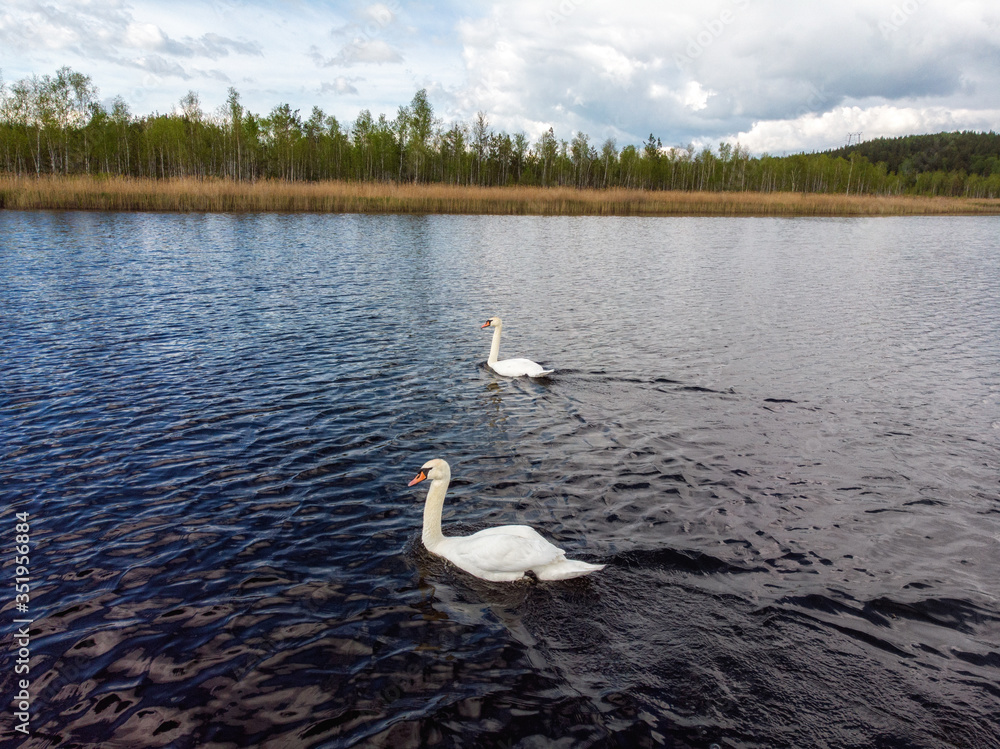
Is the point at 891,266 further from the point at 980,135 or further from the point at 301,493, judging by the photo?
the point at 980,135

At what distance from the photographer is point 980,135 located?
199875mm

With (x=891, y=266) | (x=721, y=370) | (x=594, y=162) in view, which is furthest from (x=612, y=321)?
(x=594, y=162)

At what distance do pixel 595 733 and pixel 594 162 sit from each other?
97559mm

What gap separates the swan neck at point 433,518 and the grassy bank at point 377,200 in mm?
37781

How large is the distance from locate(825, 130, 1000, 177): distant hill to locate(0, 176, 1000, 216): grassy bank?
119044 mm

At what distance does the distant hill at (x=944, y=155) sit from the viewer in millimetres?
160375

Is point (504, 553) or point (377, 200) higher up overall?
point (377, 200)

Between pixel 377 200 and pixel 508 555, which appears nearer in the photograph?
pixel 508 555

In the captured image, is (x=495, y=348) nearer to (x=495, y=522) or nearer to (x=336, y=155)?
(x=495, y=522)

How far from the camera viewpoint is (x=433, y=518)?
524cm

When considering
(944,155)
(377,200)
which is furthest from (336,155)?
(944,155)

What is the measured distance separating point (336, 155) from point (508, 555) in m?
Result: 84.9

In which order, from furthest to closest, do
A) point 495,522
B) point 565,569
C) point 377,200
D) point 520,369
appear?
point 377,200 → point 520,369 → point 495,522 → point 565,569

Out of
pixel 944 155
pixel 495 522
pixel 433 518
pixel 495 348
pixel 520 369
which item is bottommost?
pixel 495 522
